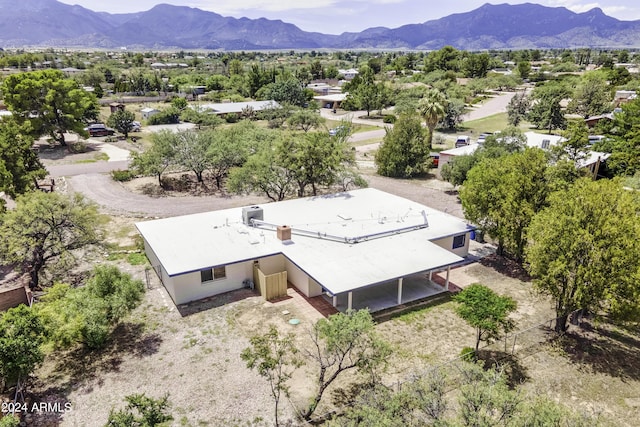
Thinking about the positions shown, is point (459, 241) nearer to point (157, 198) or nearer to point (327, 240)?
point (327, 240)

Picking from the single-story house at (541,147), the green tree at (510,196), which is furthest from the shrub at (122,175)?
the green tree at (510,196)

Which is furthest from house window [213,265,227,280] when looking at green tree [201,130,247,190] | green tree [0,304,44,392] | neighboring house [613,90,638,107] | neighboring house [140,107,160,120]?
neighboring house [613,90,638,107]

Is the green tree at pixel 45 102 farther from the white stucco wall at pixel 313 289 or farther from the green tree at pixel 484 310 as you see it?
the green tree at pixel 484 310

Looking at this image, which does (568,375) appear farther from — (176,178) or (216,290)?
(176,178)

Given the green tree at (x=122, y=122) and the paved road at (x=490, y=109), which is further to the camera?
the paved road at (x=490, y=109)

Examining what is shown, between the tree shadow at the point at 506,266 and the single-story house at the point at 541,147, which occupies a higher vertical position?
the single-story house at the point at 541,147

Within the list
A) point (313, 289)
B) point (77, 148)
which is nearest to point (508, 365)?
point (313, 289)
